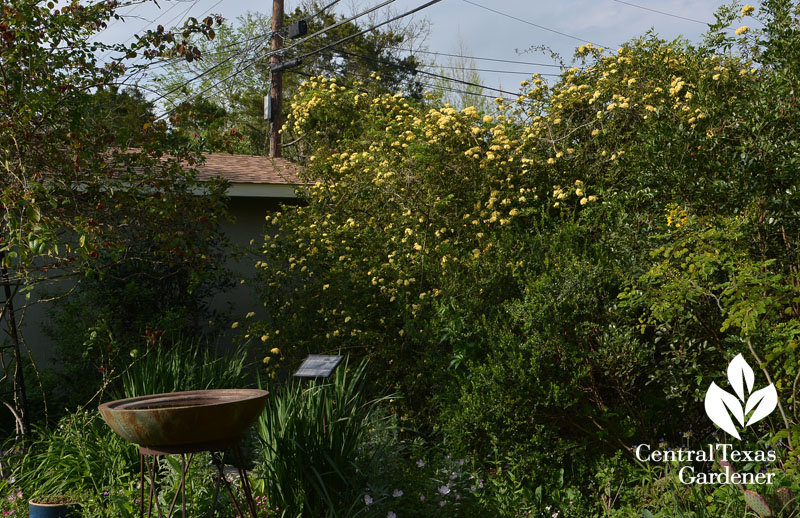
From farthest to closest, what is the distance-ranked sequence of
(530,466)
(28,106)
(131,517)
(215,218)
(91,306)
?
(91,306), (215,218), (28,106), (530,466), (131,517)

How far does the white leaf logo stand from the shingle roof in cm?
597

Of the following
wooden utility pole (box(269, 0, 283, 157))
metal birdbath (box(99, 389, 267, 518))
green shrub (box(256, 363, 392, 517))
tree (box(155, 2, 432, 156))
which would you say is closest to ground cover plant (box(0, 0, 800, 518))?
green shrub (box(256, 363, 392, 517))

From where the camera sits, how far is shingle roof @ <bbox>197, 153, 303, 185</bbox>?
9281 millimetres

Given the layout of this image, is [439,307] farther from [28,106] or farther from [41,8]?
[41,8]

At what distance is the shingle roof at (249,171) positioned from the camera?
9.28 meters

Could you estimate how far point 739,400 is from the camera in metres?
4.32

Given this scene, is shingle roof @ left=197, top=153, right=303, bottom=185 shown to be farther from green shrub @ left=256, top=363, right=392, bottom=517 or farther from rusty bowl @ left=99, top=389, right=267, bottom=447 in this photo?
rusty bowl @ left=99, top=389, right=267, bottom=447

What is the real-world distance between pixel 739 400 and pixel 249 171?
745cm

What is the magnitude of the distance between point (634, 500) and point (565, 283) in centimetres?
140

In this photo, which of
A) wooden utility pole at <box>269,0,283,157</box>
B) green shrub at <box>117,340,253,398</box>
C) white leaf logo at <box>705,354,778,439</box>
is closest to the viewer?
white leaf logo at <box>705,354,778,439</box>

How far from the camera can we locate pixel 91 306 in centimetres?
770

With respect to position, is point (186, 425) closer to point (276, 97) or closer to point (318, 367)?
point (318, 367)

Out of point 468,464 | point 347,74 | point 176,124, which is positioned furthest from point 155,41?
point 347,74

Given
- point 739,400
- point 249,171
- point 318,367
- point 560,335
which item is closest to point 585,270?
point 560,335
